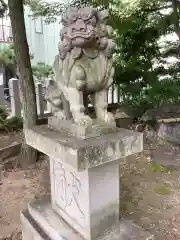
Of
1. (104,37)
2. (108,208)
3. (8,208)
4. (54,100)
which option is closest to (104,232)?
(108,208)

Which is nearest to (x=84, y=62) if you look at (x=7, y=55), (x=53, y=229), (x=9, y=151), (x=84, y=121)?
(x=84, y=121)

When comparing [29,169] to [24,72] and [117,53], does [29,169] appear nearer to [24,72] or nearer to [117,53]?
[24,72]

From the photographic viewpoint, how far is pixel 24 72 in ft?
10.3

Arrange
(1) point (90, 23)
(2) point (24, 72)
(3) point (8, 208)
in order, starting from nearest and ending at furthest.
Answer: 1. (1) point (90, 23)
2. (3) point (8, 208)
3. (2) point (24, 72)

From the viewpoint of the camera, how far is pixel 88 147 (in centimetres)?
126

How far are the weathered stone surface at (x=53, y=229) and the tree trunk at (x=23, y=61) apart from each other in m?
1.33

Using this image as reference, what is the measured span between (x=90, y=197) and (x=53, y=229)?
15.2 inches

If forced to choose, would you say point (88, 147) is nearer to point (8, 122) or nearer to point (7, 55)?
point (8, 122)

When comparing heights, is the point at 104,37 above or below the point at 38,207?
above

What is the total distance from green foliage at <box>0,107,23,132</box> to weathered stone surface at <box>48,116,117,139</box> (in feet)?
10.4

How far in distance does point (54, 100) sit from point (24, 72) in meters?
1.74

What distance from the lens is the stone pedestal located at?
131 cm

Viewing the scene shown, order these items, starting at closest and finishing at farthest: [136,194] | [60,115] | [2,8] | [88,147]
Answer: [88,147] < [60,115] < [136,194] < [2,8]

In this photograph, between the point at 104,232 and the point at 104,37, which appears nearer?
the point at 104,37
